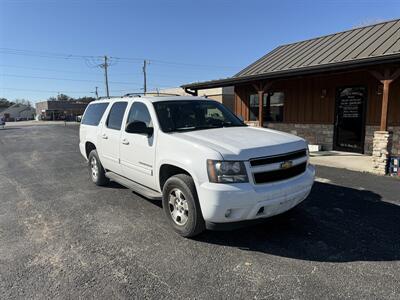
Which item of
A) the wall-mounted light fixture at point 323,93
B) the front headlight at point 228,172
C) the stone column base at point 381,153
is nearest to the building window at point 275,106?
the wall-mounted light fixture at point 323,93

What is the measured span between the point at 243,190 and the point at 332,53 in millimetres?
10262

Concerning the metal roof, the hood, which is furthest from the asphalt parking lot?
the metal roof

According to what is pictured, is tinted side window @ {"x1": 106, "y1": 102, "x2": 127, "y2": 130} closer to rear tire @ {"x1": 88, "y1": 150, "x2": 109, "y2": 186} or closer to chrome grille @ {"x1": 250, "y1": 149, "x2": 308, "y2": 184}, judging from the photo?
rear tire @ {"x1": 88, "y1": 150, "x2": 109, "y2": 186}

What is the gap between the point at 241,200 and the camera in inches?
133

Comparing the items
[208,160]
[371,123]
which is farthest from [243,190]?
[371,123]

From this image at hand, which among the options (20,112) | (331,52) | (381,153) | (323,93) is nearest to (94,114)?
(381,153)

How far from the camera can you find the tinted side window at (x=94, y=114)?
6.51m

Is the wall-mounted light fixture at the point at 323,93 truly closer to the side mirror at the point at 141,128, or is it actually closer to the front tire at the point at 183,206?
the side mirror at the point at 141,128

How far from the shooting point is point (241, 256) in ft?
11.7

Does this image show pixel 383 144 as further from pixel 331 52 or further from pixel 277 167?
pixel 277 167

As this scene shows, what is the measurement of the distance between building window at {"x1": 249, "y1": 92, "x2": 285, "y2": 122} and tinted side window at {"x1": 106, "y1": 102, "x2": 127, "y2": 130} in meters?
9.51

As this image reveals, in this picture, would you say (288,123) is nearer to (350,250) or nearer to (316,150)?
(316,150)

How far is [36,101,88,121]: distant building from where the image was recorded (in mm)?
78912

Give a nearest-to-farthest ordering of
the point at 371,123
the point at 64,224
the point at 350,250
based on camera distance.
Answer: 1. the point at 350,250
2. the point at 64,224
3. the point at 371,123
